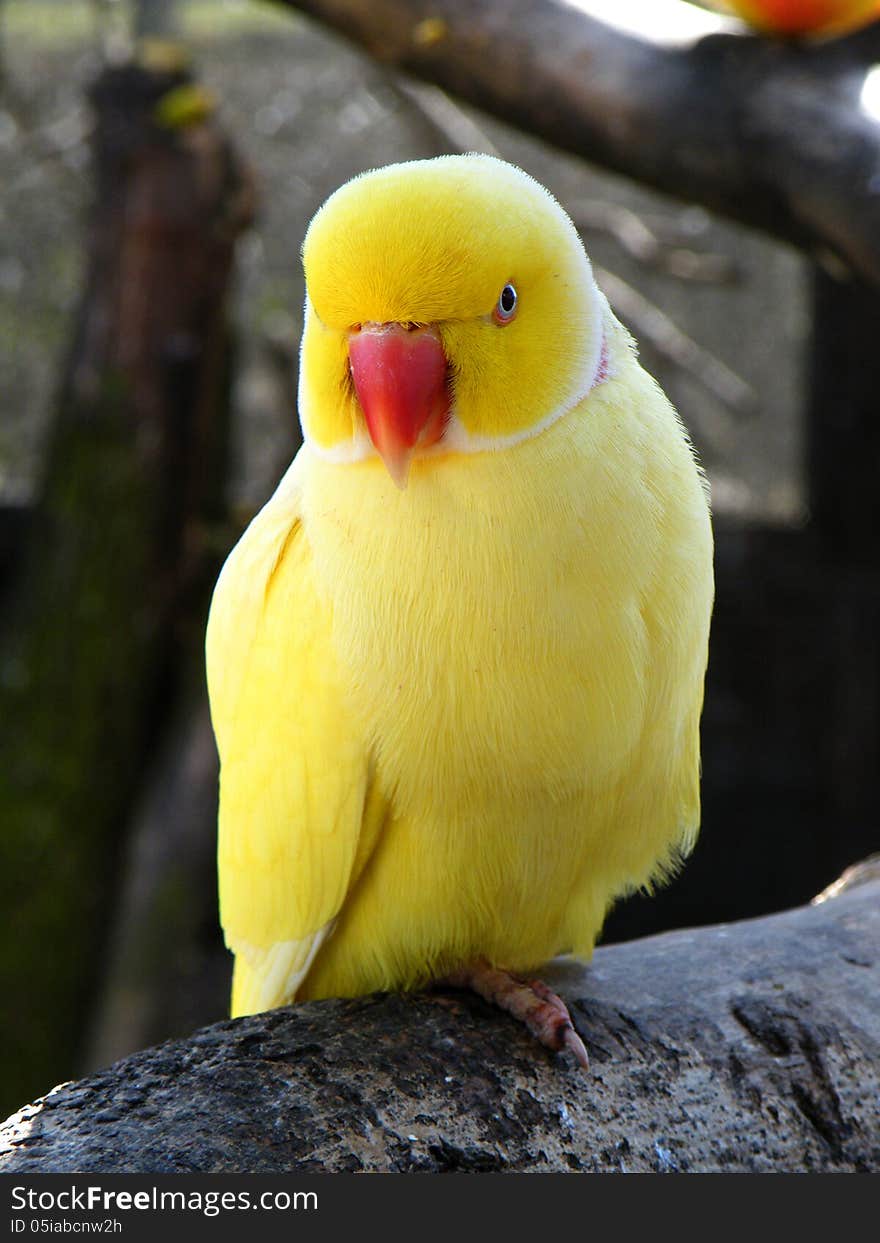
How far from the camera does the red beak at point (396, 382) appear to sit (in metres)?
1.28

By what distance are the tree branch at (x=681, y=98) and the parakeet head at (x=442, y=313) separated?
48.9 inches

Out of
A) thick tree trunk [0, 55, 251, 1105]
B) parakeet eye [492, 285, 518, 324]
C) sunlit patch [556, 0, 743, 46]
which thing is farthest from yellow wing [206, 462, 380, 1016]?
thick tree trunk [0, 55, 251, 1105]

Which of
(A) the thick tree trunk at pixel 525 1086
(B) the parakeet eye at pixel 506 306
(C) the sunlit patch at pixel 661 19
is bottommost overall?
(A) the thick tree trunk at pixel 525 1086

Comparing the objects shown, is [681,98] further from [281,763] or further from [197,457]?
[281,763]

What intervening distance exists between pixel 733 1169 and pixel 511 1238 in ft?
1.12

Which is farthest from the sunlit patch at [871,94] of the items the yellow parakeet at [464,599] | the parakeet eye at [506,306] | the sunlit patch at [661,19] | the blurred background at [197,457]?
the parakeet eye at [506,306]

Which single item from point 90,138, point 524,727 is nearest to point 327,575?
point 524,727

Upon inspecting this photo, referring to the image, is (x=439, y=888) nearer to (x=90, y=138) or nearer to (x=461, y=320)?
(x=461, y=320)

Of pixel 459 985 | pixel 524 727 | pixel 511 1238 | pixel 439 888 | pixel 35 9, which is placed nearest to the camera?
pixel 511 1238

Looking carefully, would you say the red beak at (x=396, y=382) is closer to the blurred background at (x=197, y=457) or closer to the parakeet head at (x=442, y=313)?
the parakeet head at (x=442, y=313)

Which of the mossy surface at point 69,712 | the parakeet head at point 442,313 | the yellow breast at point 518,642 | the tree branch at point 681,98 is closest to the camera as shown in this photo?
the parakeet head at point 442,313

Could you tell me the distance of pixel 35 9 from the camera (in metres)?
3.71

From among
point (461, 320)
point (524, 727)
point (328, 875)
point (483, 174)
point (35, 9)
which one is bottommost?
point (328, 875)

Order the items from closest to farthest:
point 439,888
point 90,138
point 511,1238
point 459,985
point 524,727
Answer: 1. point 511,1238
2. point 524,727
3. point 439,888
4. point 459,985
5. point 90,138
